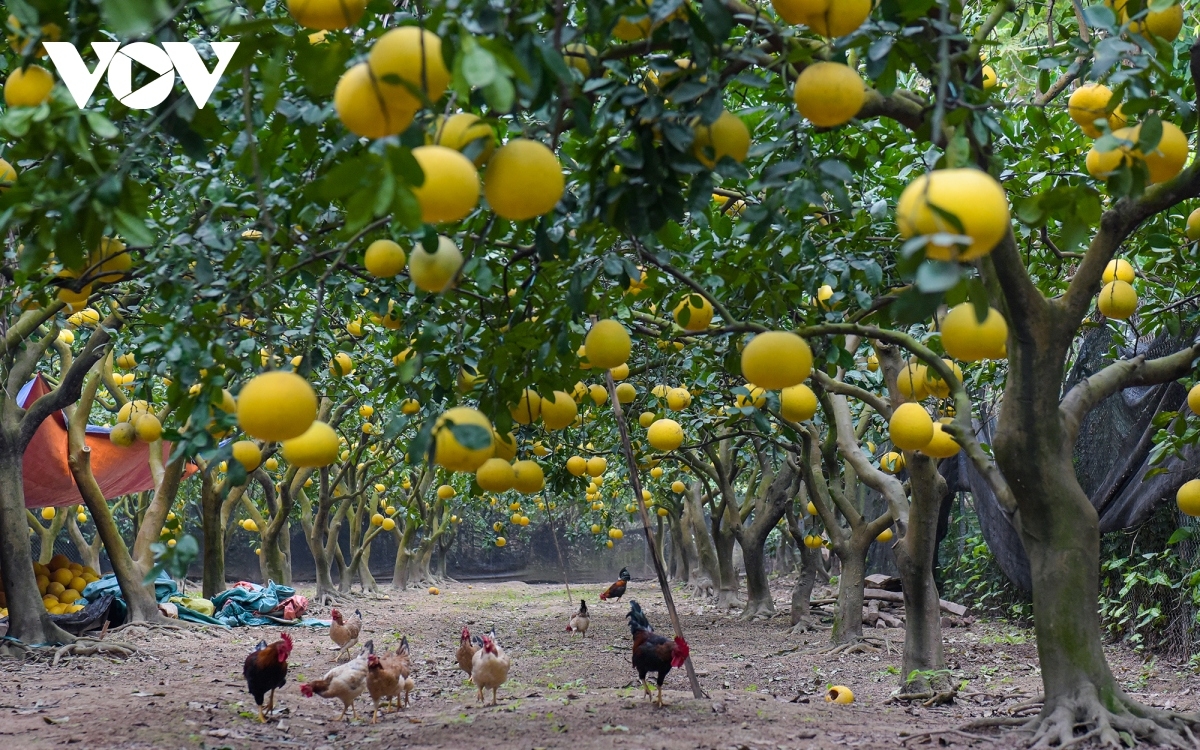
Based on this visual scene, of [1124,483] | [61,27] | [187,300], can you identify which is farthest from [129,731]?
[1124,483]

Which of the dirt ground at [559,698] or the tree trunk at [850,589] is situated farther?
the tree trunk at [850,589]

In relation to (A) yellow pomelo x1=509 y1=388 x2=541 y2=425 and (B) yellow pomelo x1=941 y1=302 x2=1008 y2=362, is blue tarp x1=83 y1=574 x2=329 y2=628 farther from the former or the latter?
(B) yellow pomelo x1=941 y1=302 x2=1008 y2=362

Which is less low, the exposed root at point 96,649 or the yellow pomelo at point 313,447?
the yellow pomelo at point 313,447

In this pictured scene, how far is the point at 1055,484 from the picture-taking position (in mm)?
3443

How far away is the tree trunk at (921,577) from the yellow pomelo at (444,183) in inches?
183

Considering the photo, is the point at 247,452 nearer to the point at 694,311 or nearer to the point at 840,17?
the point at 694,311

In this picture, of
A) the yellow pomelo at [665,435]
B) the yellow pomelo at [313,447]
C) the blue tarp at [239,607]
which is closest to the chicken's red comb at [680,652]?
the yellow pomelo at [665,435]

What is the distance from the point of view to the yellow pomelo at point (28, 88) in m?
1.96

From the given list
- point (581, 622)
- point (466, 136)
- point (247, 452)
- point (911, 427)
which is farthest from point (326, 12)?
point (581, 622)

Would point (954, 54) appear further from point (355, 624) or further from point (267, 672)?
point (355, 624)

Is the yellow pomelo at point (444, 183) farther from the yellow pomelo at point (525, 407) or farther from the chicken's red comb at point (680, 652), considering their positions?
the chicken's red comb at point (680, 652)

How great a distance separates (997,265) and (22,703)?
566cm

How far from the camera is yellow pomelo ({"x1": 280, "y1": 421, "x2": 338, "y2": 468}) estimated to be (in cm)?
195

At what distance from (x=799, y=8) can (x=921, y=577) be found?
15.4 feet
